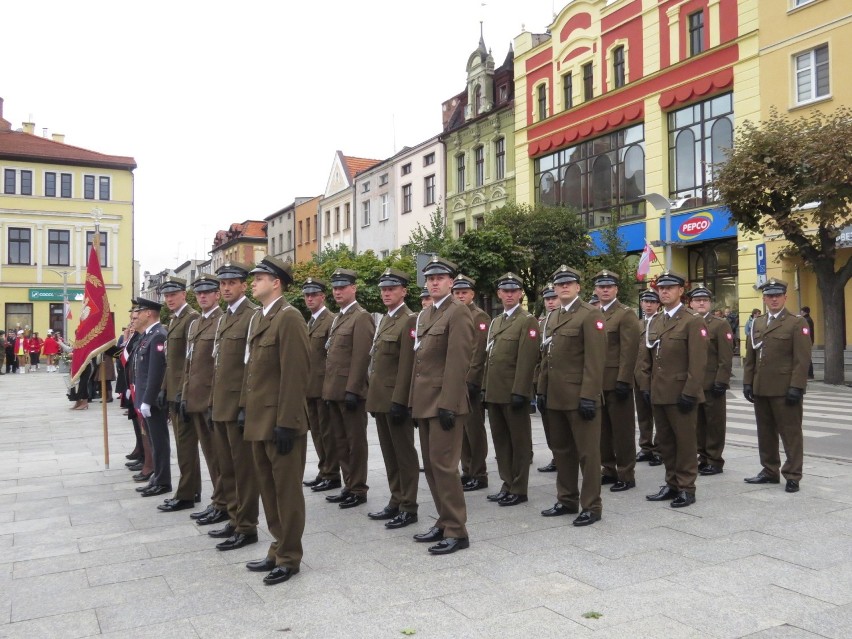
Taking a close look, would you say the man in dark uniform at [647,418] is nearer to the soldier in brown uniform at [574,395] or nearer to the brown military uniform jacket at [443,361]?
the soldier in brown uniform at [574,395]

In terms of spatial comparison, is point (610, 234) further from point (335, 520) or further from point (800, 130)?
point (335, 520)

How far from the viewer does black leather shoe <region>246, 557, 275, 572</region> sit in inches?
204

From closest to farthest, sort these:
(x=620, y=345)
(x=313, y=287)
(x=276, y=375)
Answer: (x=276, y=375) → (x=620, y=345) → (x=313, y=287)

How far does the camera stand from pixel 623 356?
800cm

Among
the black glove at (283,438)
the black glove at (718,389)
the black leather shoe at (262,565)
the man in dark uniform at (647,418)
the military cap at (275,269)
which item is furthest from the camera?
the man in dark uniform at (647,418)

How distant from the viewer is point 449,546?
18.3 feet

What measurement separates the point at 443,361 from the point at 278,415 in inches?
58.5

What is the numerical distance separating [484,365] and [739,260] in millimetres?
18487

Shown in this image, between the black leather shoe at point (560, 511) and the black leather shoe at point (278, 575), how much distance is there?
2513 millimetres

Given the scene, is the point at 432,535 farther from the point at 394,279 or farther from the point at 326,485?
the point at 326,485

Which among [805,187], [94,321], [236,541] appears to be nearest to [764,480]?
[236,541]

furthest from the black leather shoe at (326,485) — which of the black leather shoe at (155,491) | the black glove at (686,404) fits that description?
the black glove at (686,404)

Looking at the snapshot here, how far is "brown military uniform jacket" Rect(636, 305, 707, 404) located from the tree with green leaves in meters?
11.6

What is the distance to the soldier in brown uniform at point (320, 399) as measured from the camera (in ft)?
26.6
